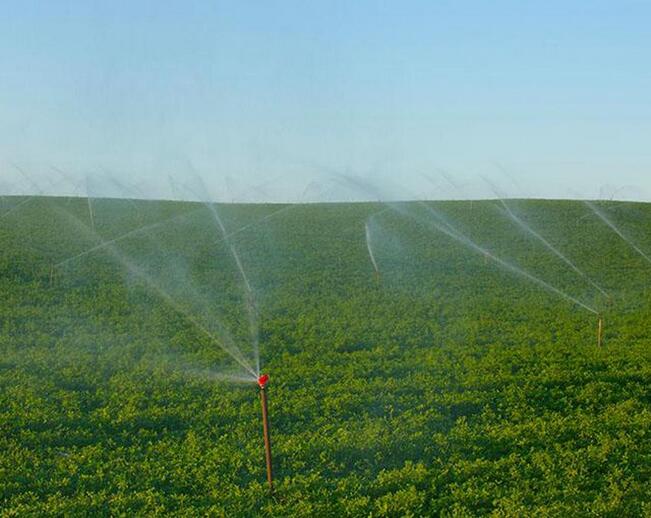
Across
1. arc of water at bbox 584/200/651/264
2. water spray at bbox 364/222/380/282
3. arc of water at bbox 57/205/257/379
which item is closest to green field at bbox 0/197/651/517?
arc of water at bbox 57/205/257/379

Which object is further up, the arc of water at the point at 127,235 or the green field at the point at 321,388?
the arc of water at the point at 127,235

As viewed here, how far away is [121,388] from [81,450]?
2954mm

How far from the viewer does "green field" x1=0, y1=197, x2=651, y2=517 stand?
29.7 feet

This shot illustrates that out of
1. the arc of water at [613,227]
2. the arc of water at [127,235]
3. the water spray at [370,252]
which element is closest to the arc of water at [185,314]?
the arc of water at [127,235]

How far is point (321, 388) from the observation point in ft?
43.8

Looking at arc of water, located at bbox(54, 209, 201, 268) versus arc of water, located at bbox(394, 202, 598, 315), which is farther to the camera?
arc of water, located at bbox(54, 209, 201, 268)

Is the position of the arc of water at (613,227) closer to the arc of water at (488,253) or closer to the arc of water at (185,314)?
the arc of water at (488,253)

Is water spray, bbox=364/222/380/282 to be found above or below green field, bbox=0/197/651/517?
above

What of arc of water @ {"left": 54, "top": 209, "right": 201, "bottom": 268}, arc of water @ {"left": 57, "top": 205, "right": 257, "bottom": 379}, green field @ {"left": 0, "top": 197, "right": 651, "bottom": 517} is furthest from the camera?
arc of water @ {"left": 54, "top": 209, "right": 201, "bottom": 268}

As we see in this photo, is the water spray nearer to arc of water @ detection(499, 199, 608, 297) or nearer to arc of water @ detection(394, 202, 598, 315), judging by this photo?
arc of water @ detection(394, 202, 598, 315)

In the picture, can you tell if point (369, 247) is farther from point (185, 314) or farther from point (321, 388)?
point (321, 388)

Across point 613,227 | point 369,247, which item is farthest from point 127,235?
point 613,227

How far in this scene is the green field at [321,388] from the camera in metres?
9.05

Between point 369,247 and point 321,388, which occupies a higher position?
point 369,247
